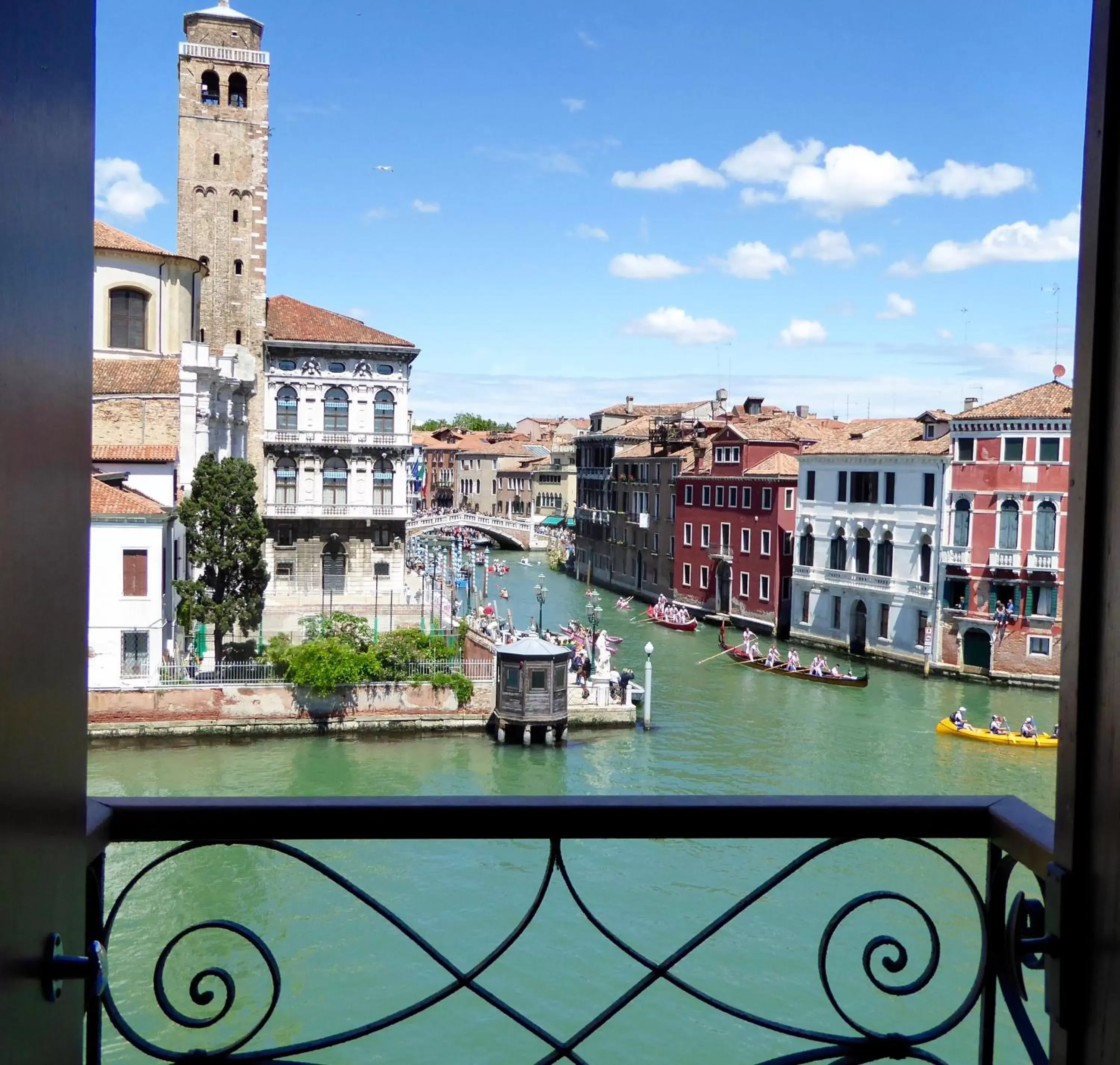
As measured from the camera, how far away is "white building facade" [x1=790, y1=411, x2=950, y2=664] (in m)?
→ 24.7

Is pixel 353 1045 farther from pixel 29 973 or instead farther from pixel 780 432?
pixel 780 432

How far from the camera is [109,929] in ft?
4.02

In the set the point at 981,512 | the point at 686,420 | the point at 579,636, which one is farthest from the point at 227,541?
the point at 686,420

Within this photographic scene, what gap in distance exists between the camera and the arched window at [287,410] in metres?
28.3

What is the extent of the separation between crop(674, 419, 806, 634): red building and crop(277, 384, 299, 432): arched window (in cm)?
1202

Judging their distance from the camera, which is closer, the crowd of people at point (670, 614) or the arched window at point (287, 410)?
the arched window at point (287, 410)

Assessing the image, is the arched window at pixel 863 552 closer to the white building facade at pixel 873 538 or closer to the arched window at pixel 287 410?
the white building facade at pixel 873 538

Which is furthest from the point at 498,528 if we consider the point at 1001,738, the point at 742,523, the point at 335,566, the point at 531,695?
the point at 1001,738

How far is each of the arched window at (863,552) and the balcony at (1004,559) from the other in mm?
3423

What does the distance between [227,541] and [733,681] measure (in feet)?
33.1

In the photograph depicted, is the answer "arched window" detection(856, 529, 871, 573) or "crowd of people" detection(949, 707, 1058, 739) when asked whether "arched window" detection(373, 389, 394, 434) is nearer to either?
"arched window" detection(856, 529, 871, 573)

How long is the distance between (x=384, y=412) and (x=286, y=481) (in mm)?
2970

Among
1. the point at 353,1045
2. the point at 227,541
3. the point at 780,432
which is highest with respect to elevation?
the point at 780,432

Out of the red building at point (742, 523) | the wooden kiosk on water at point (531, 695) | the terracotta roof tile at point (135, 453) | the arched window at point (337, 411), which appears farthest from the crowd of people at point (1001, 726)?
the arched window at point (337, 411)
